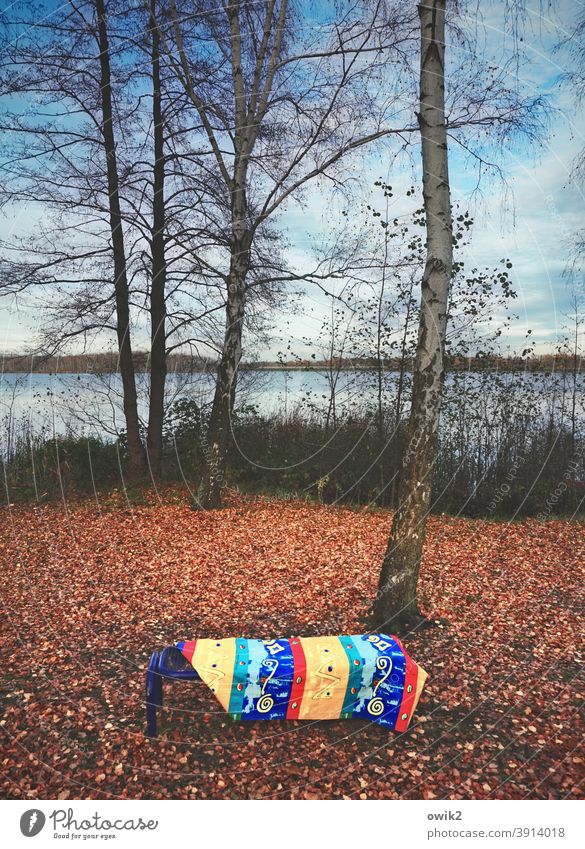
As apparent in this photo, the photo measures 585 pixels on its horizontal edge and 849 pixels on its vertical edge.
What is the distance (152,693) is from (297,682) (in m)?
0.84

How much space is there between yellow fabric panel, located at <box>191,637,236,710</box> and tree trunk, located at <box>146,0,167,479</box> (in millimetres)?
7101

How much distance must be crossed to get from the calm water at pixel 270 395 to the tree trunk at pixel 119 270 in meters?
0.49

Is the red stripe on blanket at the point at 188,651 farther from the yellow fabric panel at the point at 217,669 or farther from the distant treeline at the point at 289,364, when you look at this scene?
the distant treeline at the point at 289,364

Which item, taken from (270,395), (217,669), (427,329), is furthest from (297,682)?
(270,395)

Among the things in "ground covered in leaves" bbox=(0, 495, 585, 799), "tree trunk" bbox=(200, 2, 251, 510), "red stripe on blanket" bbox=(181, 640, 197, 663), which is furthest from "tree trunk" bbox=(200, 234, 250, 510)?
"red stripe on blanket" bbox=(181, 640, 197, 663)

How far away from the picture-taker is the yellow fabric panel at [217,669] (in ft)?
11.4

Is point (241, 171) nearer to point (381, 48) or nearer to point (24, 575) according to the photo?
point (381, 48)

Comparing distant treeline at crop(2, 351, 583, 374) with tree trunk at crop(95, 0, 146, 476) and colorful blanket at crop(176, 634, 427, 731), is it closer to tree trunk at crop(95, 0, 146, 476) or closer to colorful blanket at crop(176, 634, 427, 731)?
tree trunk at crop(95, 0, 146, 476)

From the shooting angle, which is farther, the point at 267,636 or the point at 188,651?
the point at 267,636

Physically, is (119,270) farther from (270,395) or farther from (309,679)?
(309,679)

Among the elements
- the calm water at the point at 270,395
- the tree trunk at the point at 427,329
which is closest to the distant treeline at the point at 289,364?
the calm water at the point at 270,395

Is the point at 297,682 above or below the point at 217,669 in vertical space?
below

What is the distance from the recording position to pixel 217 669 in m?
3.50

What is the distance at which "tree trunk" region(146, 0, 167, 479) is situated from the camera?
32.2ft
